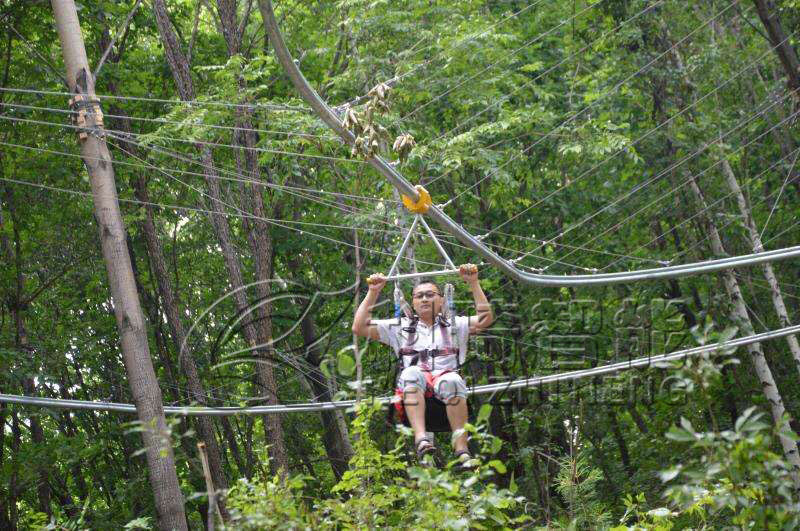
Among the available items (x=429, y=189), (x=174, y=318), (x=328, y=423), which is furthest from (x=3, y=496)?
(x=429, y=189)

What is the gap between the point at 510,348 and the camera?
44.9 feet

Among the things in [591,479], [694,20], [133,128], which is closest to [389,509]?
[591,479]

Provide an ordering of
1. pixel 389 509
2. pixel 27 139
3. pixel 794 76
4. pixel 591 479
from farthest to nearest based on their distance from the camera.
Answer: pixel 27 139, pixel 794 76, pixel 591 479, pixel 389 509

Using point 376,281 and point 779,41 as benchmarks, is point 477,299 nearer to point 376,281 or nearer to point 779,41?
point 376,281

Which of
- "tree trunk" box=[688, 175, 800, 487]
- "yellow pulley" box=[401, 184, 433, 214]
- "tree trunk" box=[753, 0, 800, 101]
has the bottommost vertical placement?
"tree trunk" box=[688, 175, 800, 487]

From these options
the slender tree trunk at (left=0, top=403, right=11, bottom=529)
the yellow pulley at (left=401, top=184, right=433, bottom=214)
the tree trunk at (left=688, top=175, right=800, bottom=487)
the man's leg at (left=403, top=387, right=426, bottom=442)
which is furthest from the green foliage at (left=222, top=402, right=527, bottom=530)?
the slender tree trunk at (left=0, top=403, right=11, bottom=529)

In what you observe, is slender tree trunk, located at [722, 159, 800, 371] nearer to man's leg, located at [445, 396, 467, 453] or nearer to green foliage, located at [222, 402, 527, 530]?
man's leg, located at [445, 396, 467, 453]

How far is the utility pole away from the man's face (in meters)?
2.28

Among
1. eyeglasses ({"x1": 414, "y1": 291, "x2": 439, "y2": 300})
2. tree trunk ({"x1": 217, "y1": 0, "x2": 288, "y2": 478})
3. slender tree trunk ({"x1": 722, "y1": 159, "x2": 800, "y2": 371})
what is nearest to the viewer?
eyeglasses ({"x1": 414, "y1": 291, "x2": 439, "y2": 300})

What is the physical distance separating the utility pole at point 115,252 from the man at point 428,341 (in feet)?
7.08

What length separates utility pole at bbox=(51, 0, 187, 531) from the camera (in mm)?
7355

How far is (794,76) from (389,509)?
27.5 feet

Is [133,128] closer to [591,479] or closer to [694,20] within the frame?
[694,20]

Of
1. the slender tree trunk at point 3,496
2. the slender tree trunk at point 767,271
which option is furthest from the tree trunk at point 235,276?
the slender tree trunk at point 767,271
